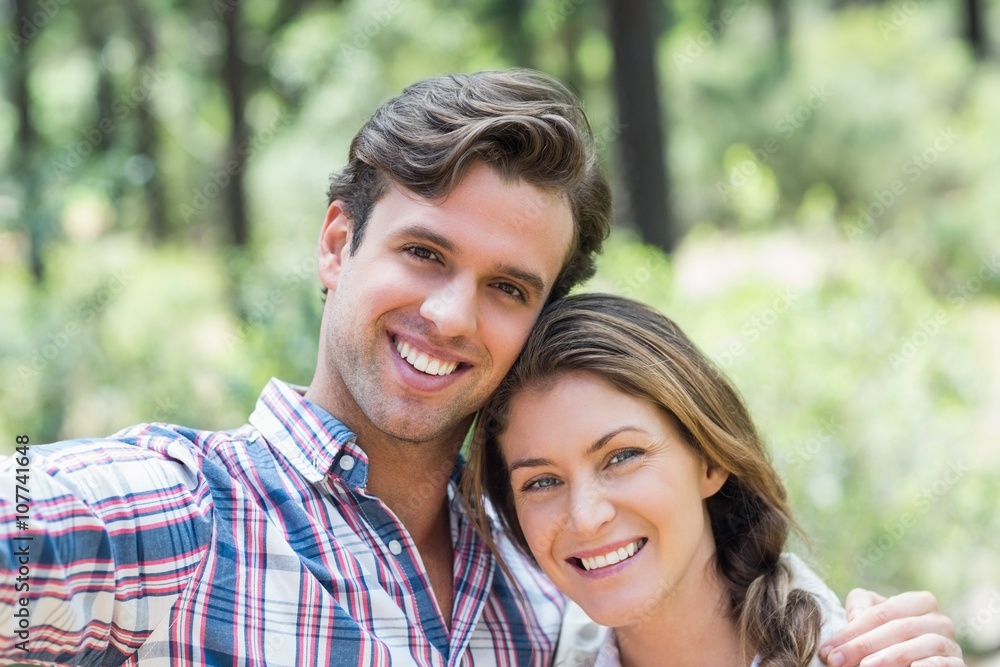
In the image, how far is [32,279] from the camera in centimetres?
897

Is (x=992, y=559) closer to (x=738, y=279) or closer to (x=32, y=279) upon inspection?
(x=738, y=279)

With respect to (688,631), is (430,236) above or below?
above

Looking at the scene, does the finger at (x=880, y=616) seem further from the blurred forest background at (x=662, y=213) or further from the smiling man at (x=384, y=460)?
the blurred forest background at (x=662, y=213)

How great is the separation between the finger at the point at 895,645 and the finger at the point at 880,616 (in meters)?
0.01

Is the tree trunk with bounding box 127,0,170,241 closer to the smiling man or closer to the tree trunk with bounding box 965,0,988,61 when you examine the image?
the smiling man

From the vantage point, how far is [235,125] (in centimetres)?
1427

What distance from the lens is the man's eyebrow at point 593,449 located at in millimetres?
2367

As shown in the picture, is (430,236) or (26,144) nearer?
(430,236)

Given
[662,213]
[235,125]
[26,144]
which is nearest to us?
[662,213]

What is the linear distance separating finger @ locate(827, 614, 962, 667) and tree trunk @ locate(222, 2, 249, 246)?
41.4 feet

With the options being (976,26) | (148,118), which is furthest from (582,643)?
(976,26)

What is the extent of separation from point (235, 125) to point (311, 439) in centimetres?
Result: 1279

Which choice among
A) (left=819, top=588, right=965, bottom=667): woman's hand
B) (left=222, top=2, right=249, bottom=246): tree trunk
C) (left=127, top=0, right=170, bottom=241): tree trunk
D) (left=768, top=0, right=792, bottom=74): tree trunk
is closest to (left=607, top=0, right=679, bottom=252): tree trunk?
(left=222, top=2, right=249, bottom=246): tree trunk

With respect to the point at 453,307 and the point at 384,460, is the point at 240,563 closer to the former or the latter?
the point at 384,460
